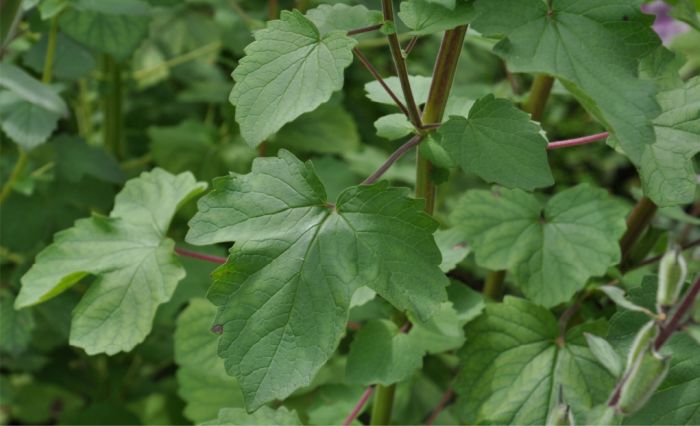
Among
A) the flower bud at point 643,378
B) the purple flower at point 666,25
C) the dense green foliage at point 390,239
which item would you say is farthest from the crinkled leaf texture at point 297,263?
the purple flower at point 666,25

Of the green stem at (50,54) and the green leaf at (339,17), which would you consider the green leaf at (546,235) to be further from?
the green stem at (50,54)

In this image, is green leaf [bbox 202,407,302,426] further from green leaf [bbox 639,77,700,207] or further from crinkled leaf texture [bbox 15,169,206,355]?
green leaf [bbox 639,77,700,207]

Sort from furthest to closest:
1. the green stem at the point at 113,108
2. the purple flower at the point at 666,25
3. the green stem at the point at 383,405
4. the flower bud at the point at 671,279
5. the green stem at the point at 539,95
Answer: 1. the purple flower at the point at 666,25
2. the green stem at the point at 113,108
3. the green stem at the point at 539,95
4. the green stem at the point at 383,405
5. the flower bud at the point at 671,279

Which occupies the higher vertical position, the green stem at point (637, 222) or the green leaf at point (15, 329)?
the green stem at point (637, 222)

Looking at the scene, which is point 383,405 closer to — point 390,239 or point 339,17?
point 390,239

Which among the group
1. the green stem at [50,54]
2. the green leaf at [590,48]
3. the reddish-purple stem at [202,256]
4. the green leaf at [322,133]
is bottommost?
the green leaf at [322,133]

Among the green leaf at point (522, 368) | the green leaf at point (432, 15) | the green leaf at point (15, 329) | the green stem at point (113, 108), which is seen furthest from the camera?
the green stem at point (113, 108)

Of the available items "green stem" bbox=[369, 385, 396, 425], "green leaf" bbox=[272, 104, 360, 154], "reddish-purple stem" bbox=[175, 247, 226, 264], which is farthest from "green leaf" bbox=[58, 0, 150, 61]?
"green stem" bbox=[369, 385, 396, 425]
